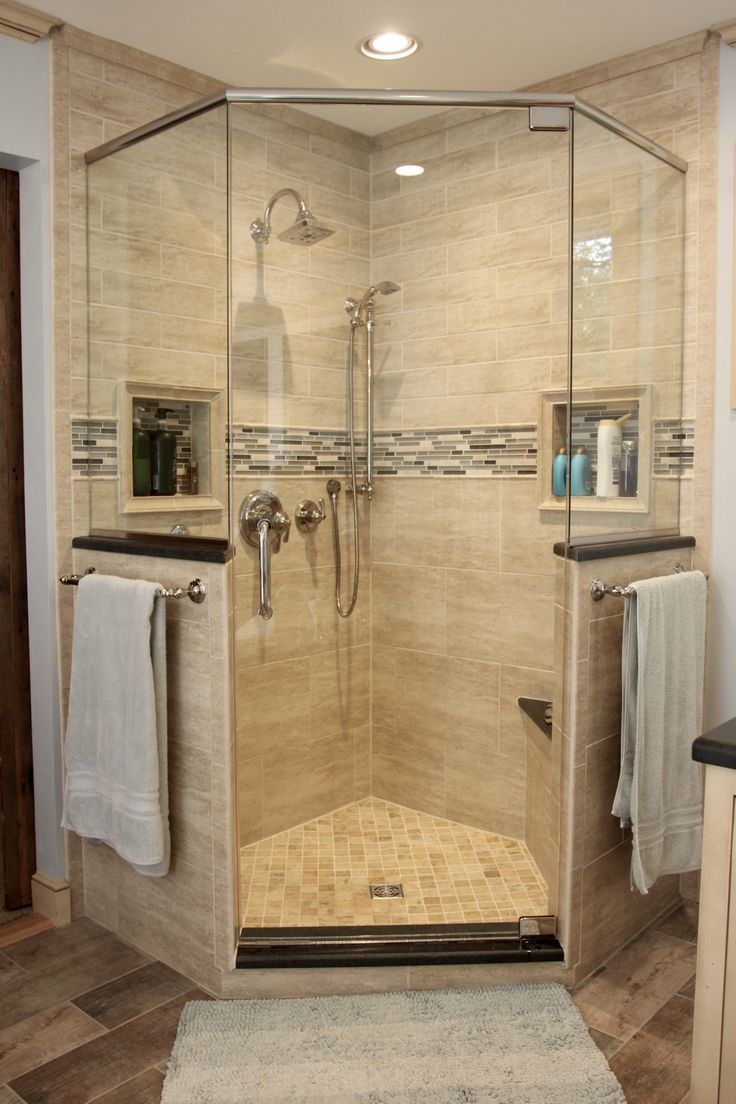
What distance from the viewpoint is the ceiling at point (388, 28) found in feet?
7.65

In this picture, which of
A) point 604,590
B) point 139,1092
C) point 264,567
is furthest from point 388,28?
point 139,1092

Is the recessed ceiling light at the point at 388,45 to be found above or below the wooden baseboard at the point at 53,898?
above

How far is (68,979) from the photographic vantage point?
2.38 meters

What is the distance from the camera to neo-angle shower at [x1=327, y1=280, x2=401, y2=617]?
2.77 meters

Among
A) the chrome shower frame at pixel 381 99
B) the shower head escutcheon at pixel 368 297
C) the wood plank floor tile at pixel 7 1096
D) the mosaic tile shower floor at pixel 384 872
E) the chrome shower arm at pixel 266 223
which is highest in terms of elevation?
the chrome shower frame at pixel 381 99

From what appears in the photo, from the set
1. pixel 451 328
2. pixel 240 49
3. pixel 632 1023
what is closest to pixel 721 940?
pixel 632 1023

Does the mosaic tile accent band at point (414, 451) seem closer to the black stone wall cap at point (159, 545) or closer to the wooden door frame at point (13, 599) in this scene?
the black stone wall cap at point (159, 545)

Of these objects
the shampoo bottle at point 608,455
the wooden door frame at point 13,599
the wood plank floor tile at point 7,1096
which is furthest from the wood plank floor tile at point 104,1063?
the shampoo bottle at point 608,455

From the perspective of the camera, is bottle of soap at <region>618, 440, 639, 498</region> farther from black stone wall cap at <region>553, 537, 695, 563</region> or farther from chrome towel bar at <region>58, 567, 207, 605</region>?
chrome towel bar at <region>58, 567, 207, 605</region>

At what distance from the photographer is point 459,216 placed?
2777 mm

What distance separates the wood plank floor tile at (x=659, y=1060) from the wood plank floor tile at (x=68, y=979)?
4.18 feet

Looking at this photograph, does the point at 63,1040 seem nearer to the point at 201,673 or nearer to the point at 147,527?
the point at 201,673

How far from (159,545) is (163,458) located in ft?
0.75

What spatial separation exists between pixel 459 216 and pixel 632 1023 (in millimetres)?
2279
